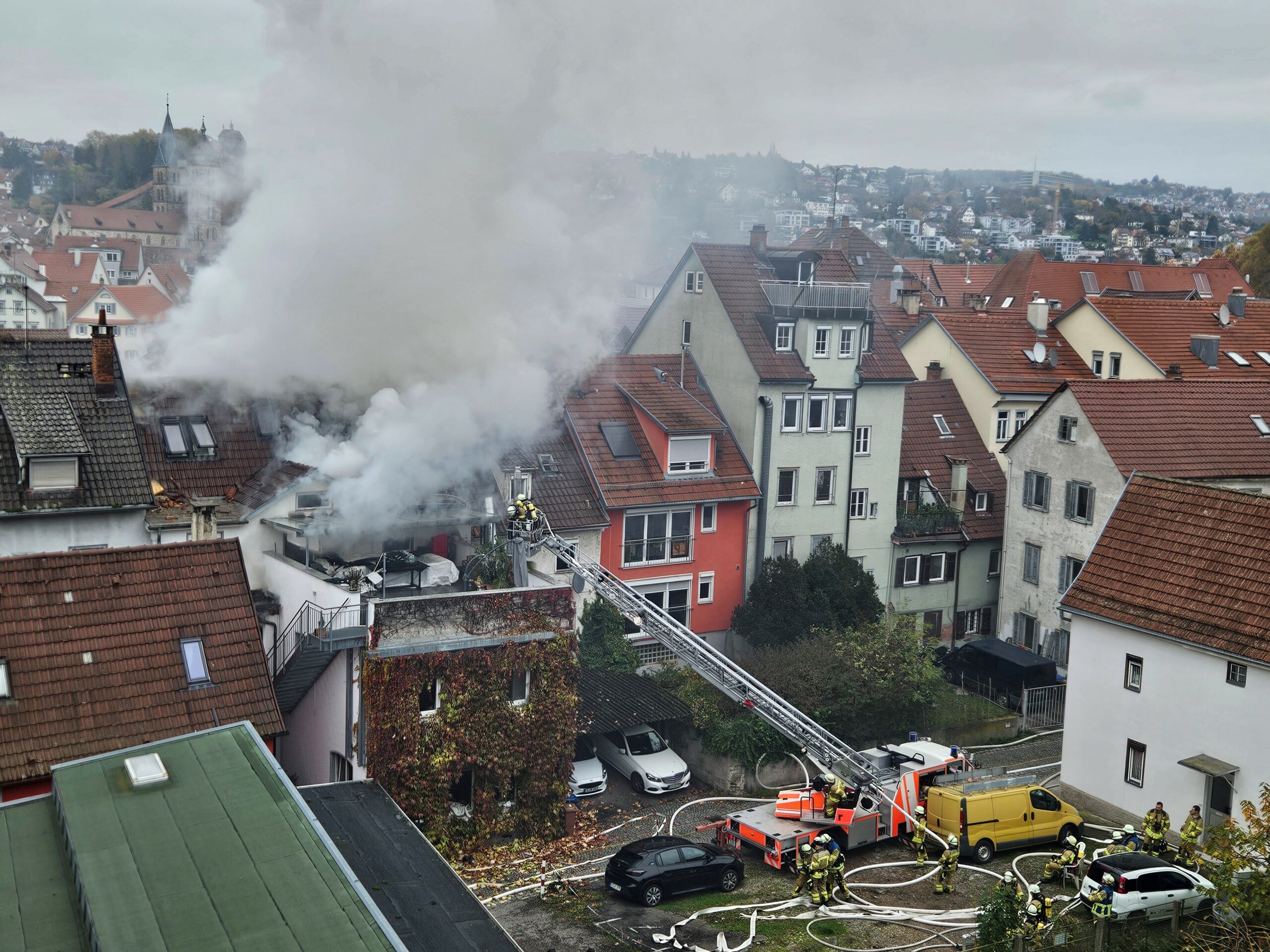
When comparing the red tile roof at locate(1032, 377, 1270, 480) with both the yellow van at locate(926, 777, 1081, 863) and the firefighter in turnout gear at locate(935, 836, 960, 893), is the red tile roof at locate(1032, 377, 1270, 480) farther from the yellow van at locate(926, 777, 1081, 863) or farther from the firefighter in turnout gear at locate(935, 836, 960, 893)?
the firefighter in turnout gear at locate(935, 836, 960, 893)

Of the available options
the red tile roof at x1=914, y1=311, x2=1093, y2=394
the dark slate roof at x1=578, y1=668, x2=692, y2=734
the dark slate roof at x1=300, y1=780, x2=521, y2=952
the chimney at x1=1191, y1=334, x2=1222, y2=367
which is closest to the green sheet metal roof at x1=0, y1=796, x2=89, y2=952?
the dark slate roof at x1=300, y1=780, x2=521, y2=952

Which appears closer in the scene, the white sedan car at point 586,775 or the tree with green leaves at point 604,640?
the white sedan car at point 586,775

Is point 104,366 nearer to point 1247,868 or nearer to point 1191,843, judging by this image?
point 1247,868

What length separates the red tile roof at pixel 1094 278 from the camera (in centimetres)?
7919

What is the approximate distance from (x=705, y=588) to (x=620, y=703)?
8.33 meters

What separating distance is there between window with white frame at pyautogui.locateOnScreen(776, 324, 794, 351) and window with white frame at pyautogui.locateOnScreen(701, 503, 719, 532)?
19.0ft

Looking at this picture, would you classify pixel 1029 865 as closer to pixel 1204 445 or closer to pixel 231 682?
pixel 231 682

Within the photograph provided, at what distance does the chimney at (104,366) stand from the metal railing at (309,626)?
7.01 meters

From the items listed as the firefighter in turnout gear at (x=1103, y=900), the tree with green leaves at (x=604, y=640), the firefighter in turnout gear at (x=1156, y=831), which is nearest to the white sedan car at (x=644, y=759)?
the tree with green leaves at (x=604, y=640)

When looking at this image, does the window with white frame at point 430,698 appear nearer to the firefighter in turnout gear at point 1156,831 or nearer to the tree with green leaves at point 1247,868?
the firefighter in turnout gear at point 1156,831

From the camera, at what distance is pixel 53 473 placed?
2559 cm

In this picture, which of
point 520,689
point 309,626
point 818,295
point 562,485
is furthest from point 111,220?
point 520,689

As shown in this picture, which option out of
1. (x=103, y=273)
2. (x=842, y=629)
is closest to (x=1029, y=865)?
(x=842, y=629)

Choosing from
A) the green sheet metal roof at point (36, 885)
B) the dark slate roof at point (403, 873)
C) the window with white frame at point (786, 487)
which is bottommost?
the dark slate roof at point (403, 873)
